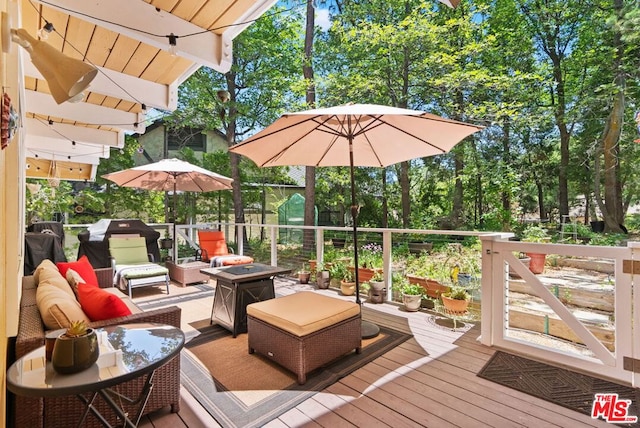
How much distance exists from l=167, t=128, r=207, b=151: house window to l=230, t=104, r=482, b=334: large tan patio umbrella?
987 cm

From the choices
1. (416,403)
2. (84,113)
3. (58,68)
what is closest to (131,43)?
(84,113)

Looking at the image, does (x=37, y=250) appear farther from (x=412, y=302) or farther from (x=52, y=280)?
(x=412, y=302)

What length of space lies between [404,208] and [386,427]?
916 cm

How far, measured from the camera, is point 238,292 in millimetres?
3525

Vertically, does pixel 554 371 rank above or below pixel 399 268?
below

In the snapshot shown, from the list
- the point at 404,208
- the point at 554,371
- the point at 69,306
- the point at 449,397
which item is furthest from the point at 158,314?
the point at 404,208

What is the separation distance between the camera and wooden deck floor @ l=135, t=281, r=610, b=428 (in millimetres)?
2047

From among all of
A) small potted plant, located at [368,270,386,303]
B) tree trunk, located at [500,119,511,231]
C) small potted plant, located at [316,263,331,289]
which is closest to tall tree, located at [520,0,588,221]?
tree trunk, located at [500,119,511,231]

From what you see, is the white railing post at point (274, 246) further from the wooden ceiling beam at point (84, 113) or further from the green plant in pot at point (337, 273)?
the wooden ceiling beam at point (84, 113)

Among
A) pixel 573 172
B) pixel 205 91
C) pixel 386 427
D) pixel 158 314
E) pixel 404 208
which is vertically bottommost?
pixel 386 427

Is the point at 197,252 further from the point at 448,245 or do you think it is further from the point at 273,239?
the point at 448,245

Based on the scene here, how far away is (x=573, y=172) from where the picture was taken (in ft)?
39.3

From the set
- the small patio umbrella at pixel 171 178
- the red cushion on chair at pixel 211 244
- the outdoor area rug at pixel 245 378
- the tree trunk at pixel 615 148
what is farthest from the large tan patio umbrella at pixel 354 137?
the tree trunk at pixel 615 148

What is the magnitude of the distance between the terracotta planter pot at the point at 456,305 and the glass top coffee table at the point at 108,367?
118 inches
